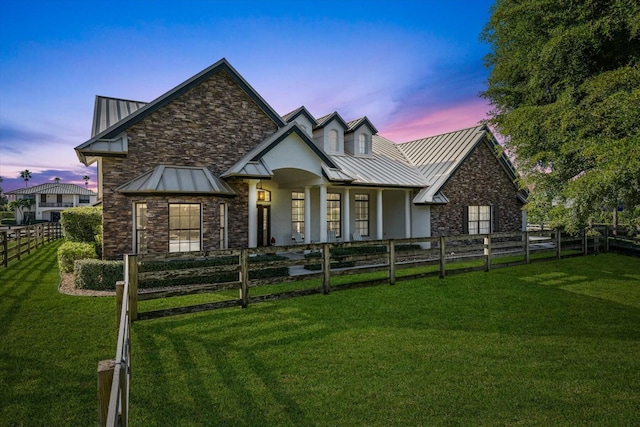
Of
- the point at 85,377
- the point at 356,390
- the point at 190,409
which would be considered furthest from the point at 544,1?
the point at 85,377

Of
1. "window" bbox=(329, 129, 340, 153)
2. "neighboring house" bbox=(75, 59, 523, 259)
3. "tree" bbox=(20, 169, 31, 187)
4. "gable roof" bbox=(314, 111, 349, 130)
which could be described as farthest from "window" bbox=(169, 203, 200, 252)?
"tree" bbox=(20, 169, 31, 187)

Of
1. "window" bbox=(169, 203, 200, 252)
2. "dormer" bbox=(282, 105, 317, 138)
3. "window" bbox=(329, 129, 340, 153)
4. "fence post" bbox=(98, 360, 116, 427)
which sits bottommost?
"fence post" bbox=(98, 360, 116, 427)

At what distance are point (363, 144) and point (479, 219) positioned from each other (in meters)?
8.07

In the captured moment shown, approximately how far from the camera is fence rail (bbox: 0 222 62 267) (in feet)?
45.1

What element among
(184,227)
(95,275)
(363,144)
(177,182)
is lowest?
(95,275)

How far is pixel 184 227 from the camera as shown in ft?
42.9

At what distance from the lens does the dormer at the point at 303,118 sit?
715 inches

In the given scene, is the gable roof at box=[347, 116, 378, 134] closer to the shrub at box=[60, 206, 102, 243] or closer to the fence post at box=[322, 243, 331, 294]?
the fence post at box=[322, 243, 331, 294]

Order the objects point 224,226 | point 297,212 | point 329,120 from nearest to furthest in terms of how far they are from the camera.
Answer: point 224,226 < point 297,212 < point 329,120

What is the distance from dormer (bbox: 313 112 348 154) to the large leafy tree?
344 inches

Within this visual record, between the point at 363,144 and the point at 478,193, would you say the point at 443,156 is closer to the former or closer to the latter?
the point at 478,193

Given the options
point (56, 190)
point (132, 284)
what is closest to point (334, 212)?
point (132, 284)

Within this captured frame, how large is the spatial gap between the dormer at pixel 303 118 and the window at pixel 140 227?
8473 millimetres

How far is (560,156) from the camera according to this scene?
10.3 metres
